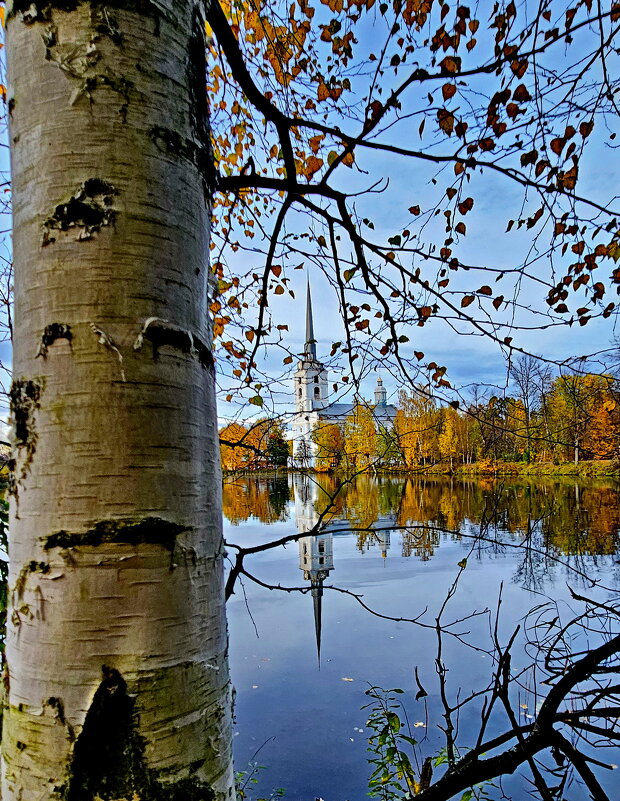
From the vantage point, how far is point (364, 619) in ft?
25.8

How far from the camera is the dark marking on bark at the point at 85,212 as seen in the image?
19.1 inches

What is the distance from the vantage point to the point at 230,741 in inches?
20.4

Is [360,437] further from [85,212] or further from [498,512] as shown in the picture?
[498,512]

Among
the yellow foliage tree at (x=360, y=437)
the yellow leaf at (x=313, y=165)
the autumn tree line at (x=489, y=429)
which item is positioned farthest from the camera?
the yellow leaf at (x=313, y=165)

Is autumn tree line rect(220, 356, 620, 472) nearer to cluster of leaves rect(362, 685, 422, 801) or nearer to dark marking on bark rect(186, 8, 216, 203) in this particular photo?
dark marking on bark rect(186, 8, 216, 203)

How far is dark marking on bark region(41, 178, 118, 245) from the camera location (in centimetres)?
49

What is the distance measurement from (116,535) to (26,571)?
0.10 meters

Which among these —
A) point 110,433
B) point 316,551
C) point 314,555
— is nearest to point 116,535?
point 110,433

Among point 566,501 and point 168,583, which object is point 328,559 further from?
point 168,583

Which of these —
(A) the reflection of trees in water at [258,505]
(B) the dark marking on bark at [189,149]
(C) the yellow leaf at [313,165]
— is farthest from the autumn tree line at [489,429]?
(A) the reflection of trees in water at [258,505]

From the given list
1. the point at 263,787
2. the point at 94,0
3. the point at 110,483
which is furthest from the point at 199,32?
the point at 263,787

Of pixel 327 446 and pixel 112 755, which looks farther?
pixel 327 446

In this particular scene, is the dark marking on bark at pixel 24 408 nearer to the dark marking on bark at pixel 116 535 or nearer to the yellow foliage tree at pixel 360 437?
the dark marking on bark at pixel 116 535

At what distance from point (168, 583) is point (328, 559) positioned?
41.1 ft
